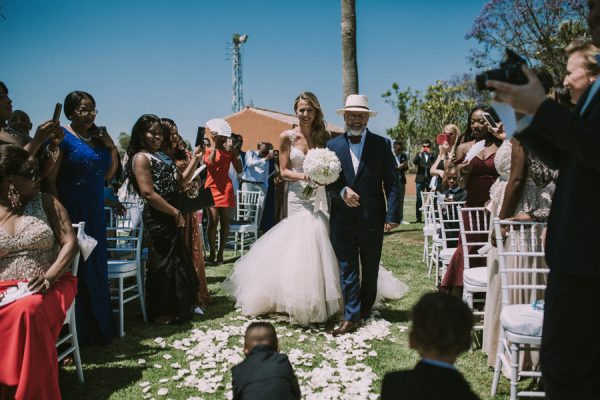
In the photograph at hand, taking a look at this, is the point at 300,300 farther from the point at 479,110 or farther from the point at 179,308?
the point at 479,110

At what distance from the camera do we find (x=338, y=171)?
484 cm

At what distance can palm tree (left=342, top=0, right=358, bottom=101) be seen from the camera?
9070 millimetres

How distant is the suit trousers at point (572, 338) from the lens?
1889 mm

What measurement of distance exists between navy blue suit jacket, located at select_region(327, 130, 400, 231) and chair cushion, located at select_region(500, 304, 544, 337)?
190 cm

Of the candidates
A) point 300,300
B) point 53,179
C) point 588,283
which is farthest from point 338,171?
point 588,283

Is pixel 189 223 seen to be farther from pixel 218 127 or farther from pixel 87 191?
pixel 218 127

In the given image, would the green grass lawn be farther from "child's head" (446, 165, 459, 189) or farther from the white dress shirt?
the white dress shirt

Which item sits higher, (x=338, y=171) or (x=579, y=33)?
(x=579, y=33)

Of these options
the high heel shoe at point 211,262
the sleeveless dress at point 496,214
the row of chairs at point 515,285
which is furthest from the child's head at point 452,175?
the high heel shoe at point 211,262

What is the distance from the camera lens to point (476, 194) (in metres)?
5.34

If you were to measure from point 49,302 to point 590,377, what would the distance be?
10.5ft

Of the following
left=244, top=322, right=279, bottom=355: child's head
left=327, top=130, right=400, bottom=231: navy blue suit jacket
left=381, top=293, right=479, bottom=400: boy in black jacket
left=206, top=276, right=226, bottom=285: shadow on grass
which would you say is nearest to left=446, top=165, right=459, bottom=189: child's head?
left=327, top=130, right=400, bottom=231: navy blue suit jacket

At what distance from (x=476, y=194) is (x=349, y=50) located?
188 inches

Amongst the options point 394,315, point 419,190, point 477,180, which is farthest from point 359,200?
point 419,190
